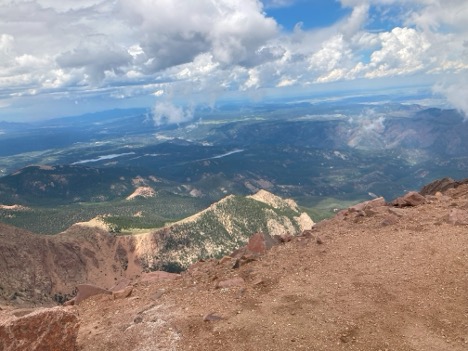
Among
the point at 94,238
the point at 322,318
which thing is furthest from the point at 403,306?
the point at 94,238

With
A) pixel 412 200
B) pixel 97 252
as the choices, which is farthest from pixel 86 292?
pixel 97 252

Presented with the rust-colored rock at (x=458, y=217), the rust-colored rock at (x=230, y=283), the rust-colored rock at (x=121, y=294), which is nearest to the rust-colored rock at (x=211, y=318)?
the rust-colored rock at (x=230, y=283)

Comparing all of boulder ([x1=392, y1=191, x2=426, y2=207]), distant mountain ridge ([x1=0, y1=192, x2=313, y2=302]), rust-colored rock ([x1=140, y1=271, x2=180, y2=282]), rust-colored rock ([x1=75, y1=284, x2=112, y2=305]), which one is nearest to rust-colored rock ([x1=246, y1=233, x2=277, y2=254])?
rust-colored rock ([x1=140, y1=271, x2=180, y2=282])

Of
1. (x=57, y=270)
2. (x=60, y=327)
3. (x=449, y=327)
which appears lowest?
(x=57, y=270)

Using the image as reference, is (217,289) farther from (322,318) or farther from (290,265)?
(322,318)

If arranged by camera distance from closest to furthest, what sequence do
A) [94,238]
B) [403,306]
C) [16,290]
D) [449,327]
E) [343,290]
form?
[449,327] → [403,306] → [343,290] → [16,290] → [94,238]

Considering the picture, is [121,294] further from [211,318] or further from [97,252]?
[97,252]

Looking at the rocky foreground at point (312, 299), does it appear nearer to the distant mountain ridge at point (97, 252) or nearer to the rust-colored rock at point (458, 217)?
the rust-colored rock at point (458, 217)
